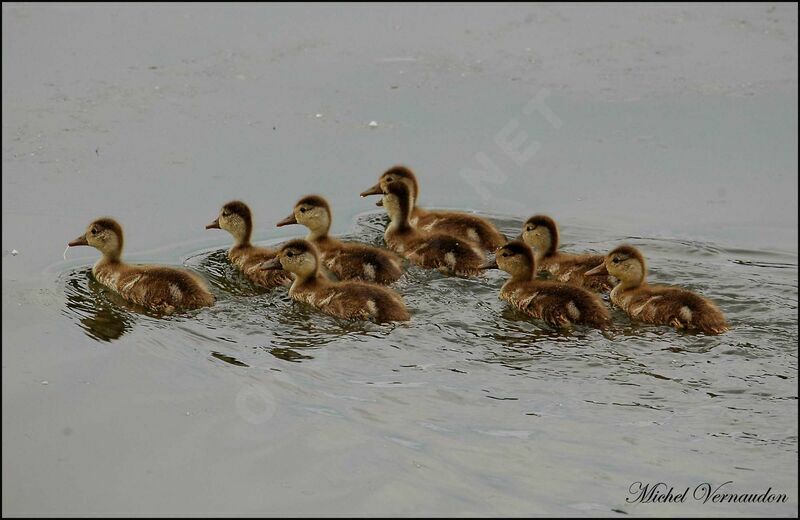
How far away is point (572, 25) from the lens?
32.7 feet

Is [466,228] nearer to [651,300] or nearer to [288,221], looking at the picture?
[288,221]

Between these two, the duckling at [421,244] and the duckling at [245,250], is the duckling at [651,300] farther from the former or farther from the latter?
the duckling at [245,250]

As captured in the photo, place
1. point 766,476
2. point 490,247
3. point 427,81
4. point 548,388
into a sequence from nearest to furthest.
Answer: point 766,476 → point 548,388 → point 490,247 → point 427,81

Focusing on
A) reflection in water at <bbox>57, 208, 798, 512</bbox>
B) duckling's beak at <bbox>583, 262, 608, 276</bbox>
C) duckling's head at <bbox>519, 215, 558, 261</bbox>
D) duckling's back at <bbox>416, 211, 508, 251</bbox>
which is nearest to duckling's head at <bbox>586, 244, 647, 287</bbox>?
duckling's beak at <bbox>583, 262, 608, 276</bbox>

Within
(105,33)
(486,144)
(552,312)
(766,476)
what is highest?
(105,33)

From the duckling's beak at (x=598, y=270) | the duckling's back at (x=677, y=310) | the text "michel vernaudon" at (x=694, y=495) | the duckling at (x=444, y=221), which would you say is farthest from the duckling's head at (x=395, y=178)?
the text "michel vernaudon" at (x=694, y=495)

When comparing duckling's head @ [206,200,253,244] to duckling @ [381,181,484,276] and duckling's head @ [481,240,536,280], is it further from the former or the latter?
duckling's head @ [481,240,536,280]

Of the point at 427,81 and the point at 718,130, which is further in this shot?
the point at 427,81

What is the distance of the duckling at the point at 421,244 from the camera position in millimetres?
6985

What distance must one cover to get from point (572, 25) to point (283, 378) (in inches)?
216

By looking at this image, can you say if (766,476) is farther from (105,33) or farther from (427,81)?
(105,33)

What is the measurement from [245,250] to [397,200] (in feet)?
3.29

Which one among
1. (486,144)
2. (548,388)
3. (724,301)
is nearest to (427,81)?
(486,144)

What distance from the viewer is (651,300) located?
635cm
